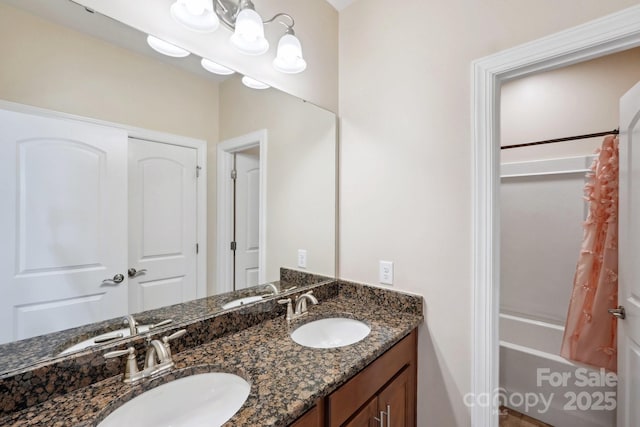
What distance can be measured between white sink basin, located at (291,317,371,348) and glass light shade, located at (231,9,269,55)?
1250mm

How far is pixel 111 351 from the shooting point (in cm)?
83

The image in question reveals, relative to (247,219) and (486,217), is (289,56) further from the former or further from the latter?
(486,217)

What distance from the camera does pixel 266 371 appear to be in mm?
868

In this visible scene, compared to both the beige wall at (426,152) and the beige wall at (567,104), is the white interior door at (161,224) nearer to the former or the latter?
the beige wall at (426,152)

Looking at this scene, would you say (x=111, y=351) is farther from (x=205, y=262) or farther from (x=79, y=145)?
(x=79, y=145)

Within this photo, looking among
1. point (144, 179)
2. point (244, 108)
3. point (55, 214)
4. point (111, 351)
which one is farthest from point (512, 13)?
point (111, 351)

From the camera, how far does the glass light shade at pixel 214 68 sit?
1127 millimetres

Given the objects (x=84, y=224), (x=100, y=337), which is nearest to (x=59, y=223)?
(x=84, y=224)

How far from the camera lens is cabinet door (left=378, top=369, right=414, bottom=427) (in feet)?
3.69

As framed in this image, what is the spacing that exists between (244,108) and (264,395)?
3.70 ft

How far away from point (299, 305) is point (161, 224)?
73 centimetres

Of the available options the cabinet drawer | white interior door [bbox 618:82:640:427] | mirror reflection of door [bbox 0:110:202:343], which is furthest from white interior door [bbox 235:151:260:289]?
white interior door [bbox 618:82:640:427]

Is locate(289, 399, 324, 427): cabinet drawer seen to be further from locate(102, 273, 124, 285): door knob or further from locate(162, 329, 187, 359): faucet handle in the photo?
locate(102, 273, 124, 285): door knob

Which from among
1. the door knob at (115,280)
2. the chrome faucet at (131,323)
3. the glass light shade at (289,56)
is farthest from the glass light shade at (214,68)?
the chrome faucet at (131,323)
